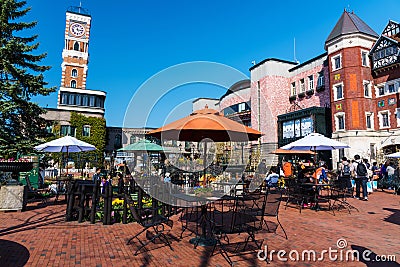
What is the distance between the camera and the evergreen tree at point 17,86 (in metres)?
13.3

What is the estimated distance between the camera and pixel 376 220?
284 inches

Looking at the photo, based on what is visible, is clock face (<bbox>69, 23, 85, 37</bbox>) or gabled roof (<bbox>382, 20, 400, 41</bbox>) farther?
clock face (<bbox>69, 23, 85, 37</bbox>)

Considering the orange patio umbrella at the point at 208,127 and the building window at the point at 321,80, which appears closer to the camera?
the orange patio umbrella at the point at 208,127

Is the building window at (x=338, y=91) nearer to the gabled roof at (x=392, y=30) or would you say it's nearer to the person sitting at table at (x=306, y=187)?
the gabled roof at (x=392, y=30)

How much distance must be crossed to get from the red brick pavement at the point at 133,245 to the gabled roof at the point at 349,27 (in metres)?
23.1

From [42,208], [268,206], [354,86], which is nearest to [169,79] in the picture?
[268,206]

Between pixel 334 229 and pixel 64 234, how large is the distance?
592cm

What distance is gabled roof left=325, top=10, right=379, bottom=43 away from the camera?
25.4m

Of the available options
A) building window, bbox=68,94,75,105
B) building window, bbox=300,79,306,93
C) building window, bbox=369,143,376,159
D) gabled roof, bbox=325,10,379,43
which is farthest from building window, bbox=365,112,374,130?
building window, bbox=68,94,75,105

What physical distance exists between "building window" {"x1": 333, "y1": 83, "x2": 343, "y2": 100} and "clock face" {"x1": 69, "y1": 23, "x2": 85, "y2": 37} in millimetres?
45320

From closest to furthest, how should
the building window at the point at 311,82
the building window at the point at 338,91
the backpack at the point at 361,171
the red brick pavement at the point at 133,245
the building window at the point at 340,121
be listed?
the red brick pavement at the point at 133,245, the backpack at the point at 361,171, the building window at the point at 340,121, the building window at the point at 338,91, the building window at the point at 311,82

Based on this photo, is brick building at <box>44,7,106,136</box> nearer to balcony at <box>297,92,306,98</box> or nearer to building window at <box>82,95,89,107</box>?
building window at <box>82,95,89,107</box>

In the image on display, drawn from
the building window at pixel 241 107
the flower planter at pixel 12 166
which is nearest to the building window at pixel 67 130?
the building window at pixel 241 107

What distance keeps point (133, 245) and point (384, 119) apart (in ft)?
86.5
